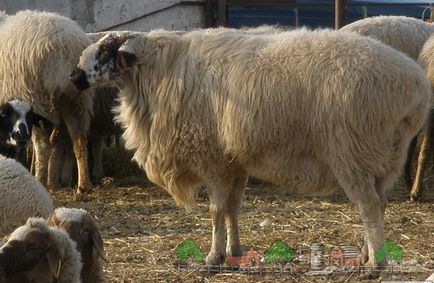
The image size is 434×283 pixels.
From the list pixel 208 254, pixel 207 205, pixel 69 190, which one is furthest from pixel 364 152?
pixel 69 190

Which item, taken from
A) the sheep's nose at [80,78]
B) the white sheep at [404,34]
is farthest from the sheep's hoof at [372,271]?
the white sheep at [404,34]

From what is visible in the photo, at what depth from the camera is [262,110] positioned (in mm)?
7117

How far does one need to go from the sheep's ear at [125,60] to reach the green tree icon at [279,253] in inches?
72.0

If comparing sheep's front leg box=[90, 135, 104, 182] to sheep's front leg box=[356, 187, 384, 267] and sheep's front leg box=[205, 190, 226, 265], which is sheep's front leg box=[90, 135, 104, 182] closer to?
sheep's front leg box=[205, 190, 226, 265]

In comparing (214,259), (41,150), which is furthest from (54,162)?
(214,259)

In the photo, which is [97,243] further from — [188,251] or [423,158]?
[423,158]

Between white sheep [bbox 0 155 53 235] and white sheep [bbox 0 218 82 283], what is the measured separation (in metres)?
1.92

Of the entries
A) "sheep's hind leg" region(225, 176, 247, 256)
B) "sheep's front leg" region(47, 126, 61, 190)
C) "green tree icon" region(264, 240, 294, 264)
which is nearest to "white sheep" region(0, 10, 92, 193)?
"sheep's front leg" region(47, 126, 61, 190)

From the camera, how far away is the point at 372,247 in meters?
6.98

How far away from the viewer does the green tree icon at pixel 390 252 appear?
6934 mm

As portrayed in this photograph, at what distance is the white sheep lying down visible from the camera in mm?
6902

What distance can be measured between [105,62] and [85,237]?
210 cm

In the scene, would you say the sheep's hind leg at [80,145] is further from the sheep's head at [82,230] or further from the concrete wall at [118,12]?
the concrete wall at [118,12]

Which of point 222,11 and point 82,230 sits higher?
point 82,230
